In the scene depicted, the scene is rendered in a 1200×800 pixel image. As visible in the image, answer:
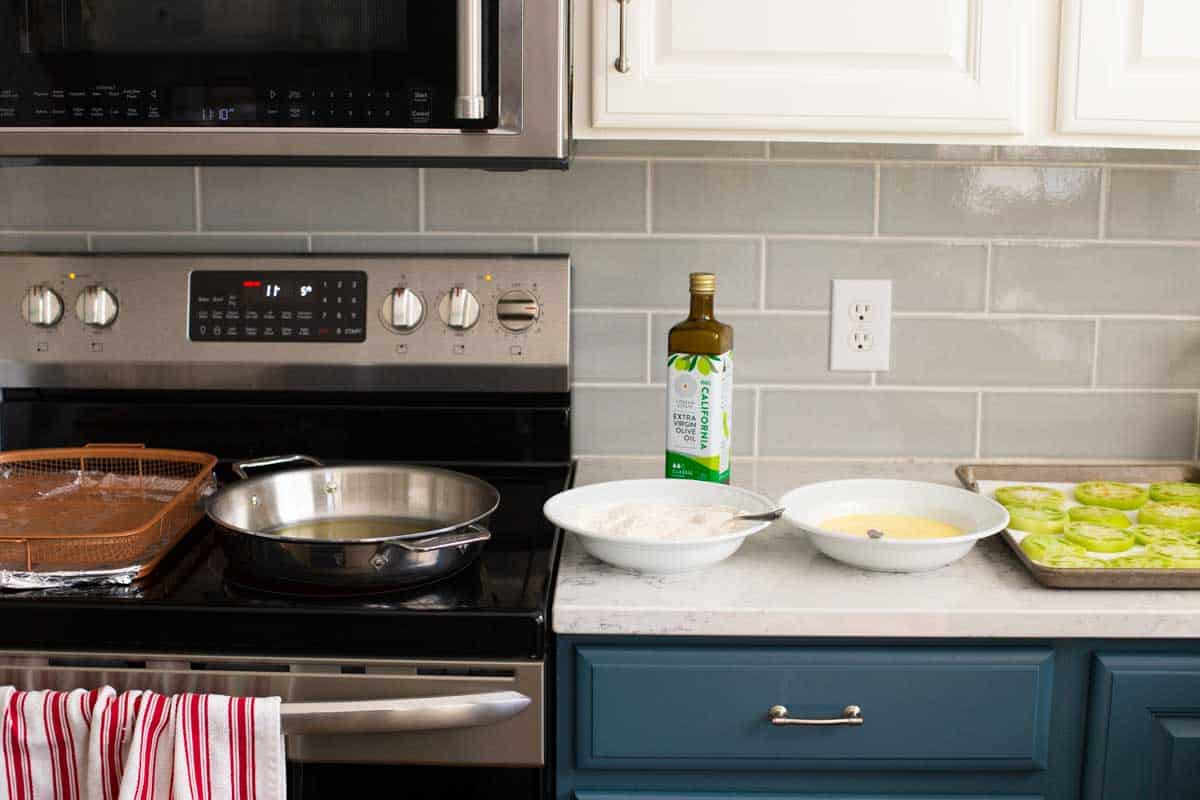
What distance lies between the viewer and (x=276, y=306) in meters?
1.56

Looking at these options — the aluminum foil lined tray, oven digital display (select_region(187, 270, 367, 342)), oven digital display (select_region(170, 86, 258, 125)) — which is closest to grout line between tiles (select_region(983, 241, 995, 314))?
the aluminum foil lined tray

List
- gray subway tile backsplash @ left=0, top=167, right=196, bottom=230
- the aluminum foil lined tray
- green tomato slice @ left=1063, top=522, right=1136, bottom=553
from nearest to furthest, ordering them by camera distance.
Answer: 1. green tomato slice @ left=1063, top=522, right=1136, bottom=553
2. the aluminum foil lined tray
3. gray subway tile backsplash @ left=0, top=167, right=196, bottom=230

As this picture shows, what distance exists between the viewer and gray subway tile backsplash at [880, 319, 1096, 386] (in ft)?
5.41

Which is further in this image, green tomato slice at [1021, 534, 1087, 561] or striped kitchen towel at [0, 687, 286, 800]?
green tomato slice at [1021, 534, 1087, 561]

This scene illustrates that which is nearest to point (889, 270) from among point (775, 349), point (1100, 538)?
point (775, 349)

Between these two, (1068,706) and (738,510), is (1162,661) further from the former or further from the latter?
(738,510)

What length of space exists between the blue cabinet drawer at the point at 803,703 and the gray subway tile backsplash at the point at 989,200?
2.23 feet

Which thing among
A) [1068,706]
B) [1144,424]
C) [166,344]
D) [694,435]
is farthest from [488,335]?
[1144,424]

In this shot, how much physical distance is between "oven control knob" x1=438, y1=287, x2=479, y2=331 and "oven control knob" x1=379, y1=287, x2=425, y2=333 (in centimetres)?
3

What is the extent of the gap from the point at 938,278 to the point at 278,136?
2.93 feet

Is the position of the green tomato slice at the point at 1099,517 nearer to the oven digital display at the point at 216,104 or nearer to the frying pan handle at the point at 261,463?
the frying pan handle at the point at 261,463

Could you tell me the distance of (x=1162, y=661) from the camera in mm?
1148

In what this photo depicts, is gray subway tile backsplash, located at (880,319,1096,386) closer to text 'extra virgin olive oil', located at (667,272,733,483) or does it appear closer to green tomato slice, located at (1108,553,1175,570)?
text 'extra virgin olive oil', located at (667,272,733,483)

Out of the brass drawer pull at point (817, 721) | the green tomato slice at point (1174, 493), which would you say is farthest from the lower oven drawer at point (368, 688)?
the green tomato slice at point (1174, 493)
